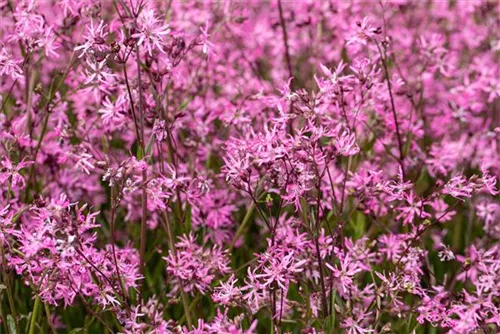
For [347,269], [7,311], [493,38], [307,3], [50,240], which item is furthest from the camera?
[493,38]

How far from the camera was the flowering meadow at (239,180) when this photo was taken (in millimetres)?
2980

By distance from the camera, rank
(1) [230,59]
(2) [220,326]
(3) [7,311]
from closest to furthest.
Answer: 1. (2) [220,326]
2. (3) [7,311]
3. (1) [230,59]

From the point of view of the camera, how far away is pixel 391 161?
520 cm

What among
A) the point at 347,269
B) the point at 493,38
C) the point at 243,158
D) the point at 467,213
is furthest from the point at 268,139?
the point at 493,38

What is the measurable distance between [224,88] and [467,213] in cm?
192

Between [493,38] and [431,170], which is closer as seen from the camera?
[431,170]

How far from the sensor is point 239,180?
3043mm

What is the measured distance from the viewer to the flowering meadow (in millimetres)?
2980

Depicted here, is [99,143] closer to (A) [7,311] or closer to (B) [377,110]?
(A) [7,311]

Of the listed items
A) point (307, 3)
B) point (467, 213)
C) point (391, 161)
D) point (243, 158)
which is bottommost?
point (467, 213)

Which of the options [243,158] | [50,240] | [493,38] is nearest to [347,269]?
[243,158]

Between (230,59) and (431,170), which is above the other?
(230,59)

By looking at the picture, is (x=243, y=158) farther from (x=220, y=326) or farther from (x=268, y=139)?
(x=220, y=326)

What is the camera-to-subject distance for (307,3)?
16.9 ft
